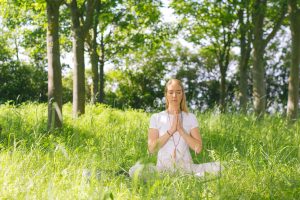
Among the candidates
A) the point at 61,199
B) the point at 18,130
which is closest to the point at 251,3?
the point at 18,130

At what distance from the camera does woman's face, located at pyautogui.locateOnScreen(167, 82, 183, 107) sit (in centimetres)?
550

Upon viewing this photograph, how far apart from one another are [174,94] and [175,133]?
561 mm

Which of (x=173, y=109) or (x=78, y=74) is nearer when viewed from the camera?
(x=173, y=109)

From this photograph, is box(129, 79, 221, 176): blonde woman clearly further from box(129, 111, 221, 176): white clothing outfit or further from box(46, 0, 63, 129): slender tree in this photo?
box(46, 0, 63, 129): slender tree

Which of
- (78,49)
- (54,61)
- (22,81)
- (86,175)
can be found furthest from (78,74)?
(22,81)

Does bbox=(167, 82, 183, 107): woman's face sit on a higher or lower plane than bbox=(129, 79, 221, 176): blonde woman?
higher

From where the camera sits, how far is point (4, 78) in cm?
2519

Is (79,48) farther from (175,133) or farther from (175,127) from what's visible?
(175,127)

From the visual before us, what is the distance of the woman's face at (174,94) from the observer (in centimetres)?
550

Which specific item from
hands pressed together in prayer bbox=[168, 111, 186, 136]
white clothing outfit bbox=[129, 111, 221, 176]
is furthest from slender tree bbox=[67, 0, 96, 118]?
hands pressed together in prayer bbox=[168, 111, 186, 136]

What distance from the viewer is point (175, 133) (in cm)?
575

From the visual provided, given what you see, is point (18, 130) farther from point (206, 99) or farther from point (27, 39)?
point (206, 99)

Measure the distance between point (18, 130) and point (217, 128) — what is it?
3785 mm

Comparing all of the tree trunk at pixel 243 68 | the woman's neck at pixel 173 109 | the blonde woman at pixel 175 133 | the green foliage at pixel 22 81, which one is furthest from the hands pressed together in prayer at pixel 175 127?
the green foliage at pixel 22 81
